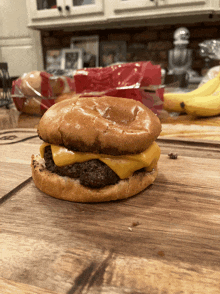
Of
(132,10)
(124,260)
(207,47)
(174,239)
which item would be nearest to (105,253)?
(124,260)

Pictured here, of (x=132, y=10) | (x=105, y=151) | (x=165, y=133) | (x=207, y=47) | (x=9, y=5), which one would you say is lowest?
(x=165, y=133)

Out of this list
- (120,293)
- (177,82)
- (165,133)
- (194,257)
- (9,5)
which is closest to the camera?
(120,293)

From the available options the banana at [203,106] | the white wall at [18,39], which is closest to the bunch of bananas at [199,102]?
the banana at [203,106]

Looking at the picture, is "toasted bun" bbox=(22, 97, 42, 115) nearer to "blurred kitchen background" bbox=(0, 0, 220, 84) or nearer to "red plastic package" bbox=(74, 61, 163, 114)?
"red plastic package" bbox=(74, 61, 163, 114)

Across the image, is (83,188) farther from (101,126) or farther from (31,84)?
(31,84)

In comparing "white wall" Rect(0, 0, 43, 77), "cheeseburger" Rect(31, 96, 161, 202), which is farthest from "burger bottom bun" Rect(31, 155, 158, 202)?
"white wall" Rect(0, 0, 43, 77)

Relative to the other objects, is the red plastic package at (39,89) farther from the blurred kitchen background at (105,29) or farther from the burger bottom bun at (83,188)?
the blurred kitchen background at (105,29)

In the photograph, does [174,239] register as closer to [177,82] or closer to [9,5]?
[177,82]
